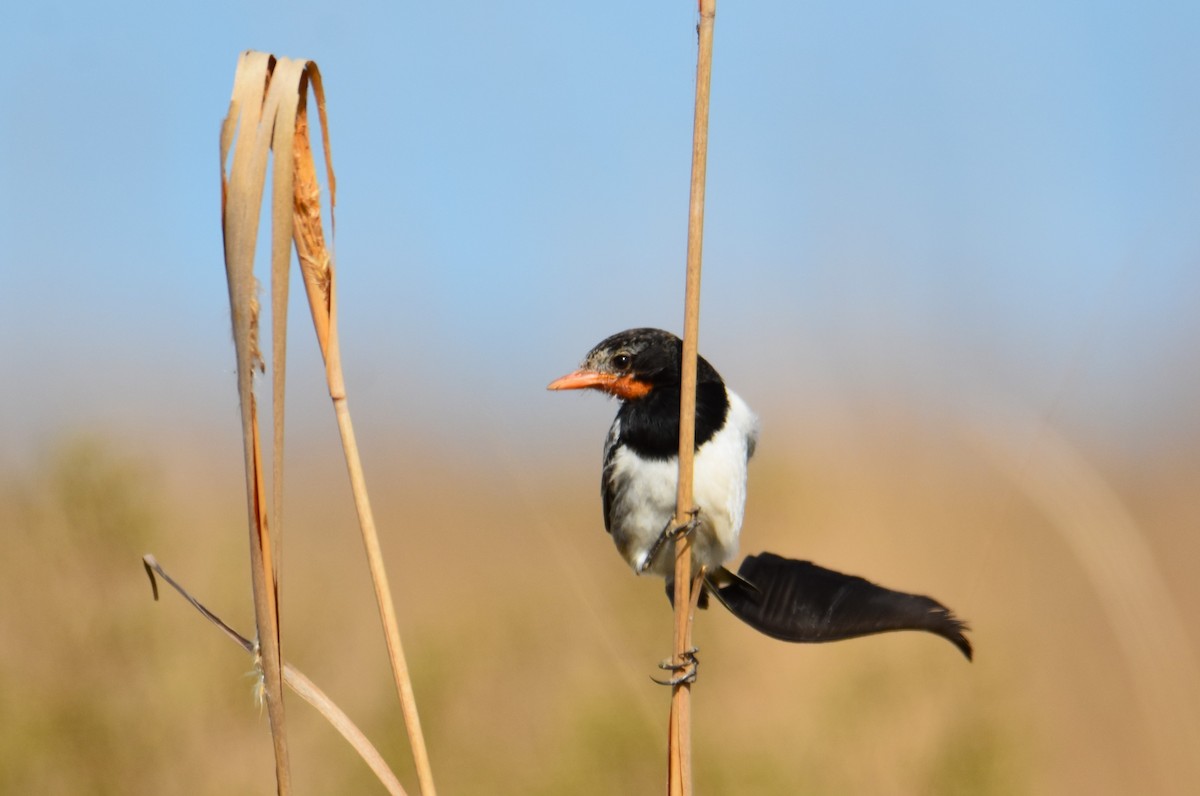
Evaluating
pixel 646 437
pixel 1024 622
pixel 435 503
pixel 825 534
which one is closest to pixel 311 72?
pixel 646 437

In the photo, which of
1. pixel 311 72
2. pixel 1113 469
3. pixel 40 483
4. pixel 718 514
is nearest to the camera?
pixel 311 72

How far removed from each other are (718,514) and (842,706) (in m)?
2.67

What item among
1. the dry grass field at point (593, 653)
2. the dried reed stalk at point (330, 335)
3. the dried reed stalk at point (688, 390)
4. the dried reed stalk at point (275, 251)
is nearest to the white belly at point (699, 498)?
the dry grass field at point (593, 653)

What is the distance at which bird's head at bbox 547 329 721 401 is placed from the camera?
232cm

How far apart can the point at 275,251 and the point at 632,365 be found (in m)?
1.35

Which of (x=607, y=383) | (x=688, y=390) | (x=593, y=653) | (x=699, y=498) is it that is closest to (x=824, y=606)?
(x=688, y=390)

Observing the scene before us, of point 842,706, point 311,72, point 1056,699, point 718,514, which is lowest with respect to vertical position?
point 1056,699

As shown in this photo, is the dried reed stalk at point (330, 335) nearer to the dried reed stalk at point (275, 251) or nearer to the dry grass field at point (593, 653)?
the dried reed stalk at point (275, 251)

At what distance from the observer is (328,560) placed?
6.36m

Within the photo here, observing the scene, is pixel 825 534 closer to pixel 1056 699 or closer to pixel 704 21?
pixel 1056 699

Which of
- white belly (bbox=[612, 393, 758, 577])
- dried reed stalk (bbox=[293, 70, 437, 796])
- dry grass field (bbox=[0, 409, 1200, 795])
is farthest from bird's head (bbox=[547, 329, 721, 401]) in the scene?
dried reed stalk (bbox=[293, 70, 437, 796])

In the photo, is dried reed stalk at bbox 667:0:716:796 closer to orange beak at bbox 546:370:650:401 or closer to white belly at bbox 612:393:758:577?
white belly at bbox 612:393:758:577

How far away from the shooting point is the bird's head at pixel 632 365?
2.32 metres

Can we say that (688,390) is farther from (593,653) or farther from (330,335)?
(593,653)
